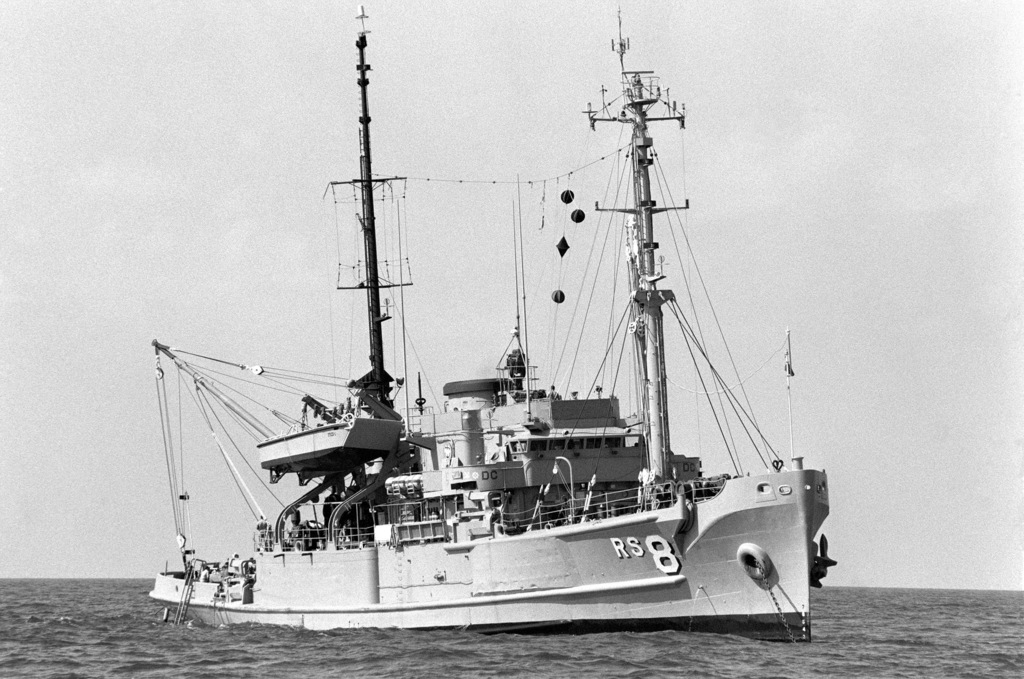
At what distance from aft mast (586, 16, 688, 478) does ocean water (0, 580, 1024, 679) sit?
485cm

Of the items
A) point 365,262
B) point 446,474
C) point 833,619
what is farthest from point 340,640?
point 833,619

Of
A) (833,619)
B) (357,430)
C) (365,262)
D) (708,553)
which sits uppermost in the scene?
(365,262)

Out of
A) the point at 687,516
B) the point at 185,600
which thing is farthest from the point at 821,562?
the point at 185,600

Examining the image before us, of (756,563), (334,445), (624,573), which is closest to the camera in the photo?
(756,563)

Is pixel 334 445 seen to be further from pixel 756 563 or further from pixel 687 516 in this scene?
pixel 756 563

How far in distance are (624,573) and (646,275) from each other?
724 cm

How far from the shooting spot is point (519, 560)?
33.8 metres

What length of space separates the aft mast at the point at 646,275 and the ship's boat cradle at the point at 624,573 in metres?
2.06

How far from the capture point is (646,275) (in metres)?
34.2

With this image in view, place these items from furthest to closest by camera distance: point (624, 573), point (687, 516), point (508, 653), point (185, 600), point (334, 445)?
point (185, 600), point (334, 445), point (624, 573), point (687, 516), point (508, 653)

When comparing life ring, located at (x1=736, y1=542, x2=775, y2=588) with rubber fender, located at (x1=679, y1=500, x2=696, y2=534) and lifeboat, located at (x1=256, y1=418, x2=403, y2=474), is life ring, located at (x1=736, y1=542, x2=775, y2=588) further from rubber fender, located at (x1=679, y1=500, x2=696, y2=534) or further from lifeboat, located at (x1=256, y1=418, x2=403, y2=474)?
lifeboat, located at (x1=256, y1=418, x2=403, y2=474)

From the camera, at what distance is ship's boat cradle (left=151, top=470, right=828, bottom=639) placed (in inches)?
1210

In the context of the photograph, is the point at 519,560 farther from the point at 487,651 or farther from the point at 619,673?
the point at 619,673

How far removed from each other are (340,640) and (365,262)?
1329 cm
